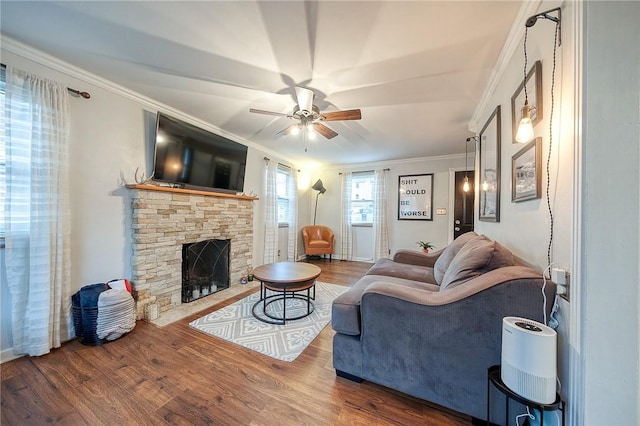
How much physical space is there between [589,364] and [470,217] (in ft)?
13.7

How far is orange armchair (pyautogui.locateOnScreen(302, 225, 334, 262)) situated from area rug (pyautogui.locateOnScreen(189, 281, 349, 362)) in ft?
7.90

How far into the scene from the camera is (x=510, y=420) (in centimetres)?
118

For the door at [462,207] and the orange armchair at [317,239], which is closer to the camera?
the door at [462,207]

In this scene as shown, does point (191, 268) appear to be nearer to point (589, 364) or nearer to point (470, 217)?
point (589, 364)

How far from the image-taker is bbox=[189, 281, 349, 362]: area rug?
1.97 metres

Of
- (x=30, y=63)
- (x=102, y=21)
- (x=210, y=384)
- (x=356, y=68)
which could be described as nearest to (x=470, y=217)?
(x=356, y=68)

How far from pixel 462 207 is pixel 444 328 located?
4066mm

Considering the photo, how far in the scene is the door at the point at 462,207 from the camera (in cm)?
453

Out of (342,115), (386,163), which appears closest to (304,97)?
(342,115)

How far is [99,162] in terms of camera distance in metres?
2.23

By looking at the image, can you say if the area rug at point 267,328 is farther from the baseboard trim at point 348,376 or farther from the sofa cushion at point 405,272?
the sofa cushion at point 405,272

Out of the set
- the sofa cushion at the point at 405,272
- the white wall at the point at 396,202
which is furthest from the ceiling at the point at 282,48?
the white wall at the point at 396,202

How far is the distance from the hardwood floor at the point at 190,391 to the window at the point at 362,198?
12.7 feet

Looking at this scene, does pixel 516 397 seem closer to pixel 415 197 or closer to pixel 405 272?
pixel 405 272
